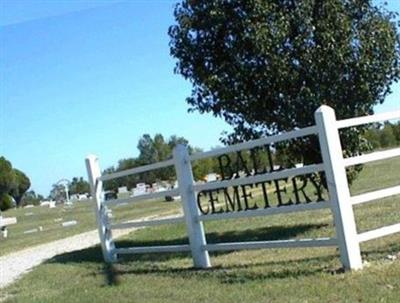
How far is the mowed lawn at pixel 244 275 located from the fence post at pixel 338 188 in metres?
0.22

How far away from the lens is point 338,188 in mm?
7387

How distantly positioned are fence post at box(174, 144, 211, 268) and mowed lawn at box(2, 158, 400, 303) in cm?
22

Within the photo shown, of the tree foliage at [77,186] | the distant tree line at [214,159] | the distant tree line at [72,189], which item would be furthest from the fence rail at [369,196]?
the tree foliage at [77,186]

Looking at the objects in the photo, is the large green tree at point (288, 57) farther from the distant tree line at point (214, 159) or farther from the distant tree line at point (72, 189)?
the distant tree line at point (72, 189)

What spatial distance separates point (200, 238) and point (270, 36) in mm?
3730

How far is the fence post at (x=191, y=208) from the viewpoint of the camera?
375 inches

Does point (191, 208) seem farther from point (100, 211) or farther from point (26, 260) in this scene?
point (26, 260)

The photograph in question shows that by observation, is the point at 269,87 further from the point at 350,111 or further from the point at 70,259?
the point at 70,259

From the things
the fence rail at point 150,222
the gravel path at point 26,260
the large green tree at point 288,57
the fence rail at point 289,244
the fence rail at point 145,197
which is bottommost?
the gravel path at point 26,260

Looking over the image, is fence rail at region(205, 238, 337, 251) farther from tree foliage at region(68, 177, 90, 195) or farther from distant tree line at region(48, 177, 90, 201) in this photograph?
tree foliage at region(68, 177, 90, 195)

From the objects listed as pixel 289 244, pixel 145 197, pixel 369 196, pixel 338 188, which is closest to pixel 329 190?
pixel 338 188

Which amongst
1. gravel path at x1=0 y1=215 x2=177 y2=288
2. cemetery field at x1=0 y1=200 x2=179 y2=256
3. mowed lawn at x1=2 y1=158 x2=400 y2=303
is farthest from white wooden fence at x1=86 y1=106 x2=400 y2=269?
cemetery field at x1=0 y1=200 x2=179 y2=256

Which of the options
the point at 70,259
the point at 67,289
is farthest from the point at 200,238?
the point at 70,259

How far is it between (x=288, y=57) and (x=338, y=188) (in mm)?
4480
